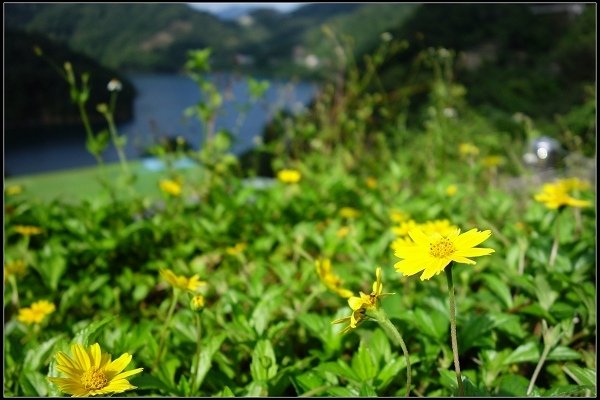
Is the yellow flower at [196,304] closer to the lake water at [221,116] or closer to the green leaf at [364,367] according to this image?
the green leaf at [364,367]

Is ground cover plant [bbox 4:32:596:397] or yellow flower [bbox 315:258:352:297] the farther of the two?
yellow flower [bbox 315:258:352:297]

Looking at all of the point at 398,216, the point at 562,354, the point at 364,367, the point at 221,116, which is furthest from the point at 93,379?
the point at 221,116


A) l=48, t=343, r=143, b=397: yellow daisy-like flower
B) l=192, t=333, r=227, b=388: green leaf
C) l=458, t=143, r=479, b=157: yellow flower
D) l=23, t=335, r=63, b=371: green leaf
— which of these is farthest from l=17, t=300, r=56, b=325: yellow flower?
l=458, t=143, r=479, b=157: yellow flower

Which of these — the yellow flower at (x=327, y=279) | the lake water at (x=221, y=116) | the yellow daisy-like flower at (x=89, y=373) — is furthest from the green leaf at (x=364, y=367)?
the lake water at (x=221, y=116)

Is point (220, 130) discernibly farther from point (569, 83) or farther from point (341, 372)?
point (569, 83)

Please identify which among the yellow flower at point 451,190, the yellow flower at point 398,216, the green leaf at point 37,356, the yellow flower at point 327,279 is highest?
the yellow flower at point 327,279

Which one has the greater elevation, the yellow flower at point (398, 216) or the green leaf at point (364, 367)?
the green leaf at point (364, 367)

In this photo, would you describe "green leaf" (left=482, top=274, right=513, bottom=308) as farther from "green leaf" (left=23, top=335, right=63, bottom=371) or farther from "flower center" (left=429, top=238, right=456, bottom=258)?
"green leaf" (left=23, top=335, right=63, bottom=371)
